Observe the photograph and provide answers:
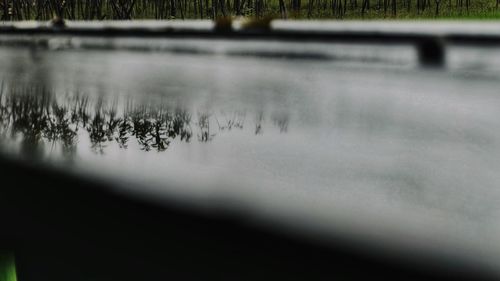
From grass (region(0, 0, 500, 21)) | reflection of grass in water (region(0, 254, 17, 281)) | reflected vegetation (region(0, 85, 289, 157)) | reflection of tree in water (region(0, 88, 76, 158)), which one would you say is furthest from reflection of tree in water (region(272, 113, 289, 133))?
reflection of grass in water (region(0, 254, 17, 281))

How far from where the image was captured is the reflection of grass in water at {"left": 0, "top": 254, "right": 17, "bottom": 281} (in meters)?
0.98

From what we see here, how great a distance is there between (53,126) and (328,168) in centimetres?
45

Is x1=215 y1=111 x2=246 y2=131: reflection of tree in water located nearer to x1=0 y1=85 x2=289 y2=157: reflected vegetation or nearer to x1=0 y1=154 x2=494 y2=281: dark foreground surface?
x1=0 y1=85 x2=289 y2=157: reflected vegetation

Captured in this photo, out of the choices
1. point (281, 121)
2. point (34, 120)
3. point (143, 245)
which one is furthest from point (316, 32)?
point (34, 120)

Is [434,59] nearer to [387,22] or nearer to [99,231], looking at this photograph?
[387,22]

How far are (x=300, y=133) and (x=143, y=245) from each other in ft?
0.87

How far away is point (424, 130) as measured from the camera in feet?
2.28

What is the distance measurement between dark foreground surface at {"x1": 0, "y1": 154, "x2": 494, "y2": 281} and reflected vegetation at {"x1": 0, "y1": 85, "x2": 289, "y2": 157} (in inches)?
1.9

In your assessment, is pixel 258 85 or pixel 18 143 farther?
pixel 18 143

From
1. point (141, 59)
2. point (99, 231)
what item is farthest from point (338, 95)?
point (99, 231)

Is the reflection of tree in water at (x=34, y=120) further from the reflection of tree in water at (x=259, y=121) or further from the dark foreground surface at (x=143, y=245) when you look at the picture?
the reflection of tree in water at (x=259, y=121)

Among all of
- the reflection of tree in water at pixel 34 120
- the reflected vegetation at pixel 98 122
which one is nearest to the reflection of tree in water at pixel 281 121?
the reflected vegetation at pixel 98 122

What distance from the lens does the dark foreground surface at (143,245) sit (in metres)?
0.76

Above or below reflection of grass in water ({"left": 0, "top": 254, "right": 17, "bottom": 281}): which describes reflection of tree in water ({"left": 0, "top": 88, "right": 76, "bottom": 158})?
above
